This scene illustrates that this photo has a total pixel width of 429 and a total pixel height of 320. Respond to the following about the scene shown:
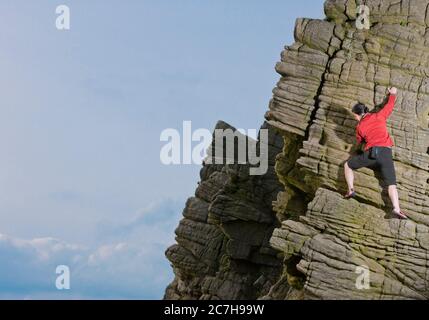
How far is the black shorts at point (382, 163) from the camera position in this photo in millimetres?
32344

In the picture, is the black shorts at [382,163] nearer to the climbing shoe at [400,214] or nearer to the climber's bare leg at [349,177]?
the climber's bare leg at [349,177]

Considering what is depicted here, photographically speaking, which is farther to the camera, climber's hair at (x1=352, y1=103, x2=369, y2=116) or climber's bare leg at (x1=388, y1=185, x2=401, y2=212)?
climber's hair at (x1=352, y1=103, x2=369, y2=116)

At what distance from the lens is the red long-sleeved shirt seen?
32.2 m

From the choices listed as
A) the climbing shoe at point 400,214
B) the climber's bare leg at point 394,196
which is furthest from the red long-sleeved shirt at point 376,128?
the climbing shoe at point 400,214

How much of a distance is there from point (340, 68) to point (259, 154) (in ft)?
65.3

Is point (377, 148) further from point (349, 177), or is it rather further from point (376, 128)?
point (349, 177)

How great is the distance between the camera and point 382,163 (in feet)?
106

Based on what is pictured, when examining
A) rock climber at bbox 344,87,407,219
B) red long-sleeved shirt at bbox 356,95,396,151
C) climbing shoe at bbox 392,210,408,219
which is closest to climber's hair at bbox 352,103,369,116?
rock climber at bbox 344,87,407,219

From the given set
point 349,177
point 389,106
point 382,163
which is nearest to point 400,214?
point 382,163

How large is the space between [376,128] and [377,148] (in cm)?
A: 65

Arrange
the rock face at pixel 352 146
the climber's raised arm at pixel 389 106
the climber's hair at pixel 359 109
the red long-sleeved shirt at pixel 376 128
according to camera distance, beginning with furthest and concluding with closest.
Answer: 1. the climber's hair at pixel 359 109
2. the rock face at pixel 352 146
3. the climber's raised arm at pixel 389 106
4. the red long-sleeved shirt at pixel 376 128

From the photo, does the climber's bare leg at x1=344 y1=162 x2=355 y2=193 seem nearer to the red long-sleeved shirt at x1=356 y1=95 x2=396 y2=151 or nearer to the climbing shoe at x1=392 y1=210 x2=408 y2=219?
the red long-sleeved shirt at x1=356 y1=95 x2=396 y2=151
